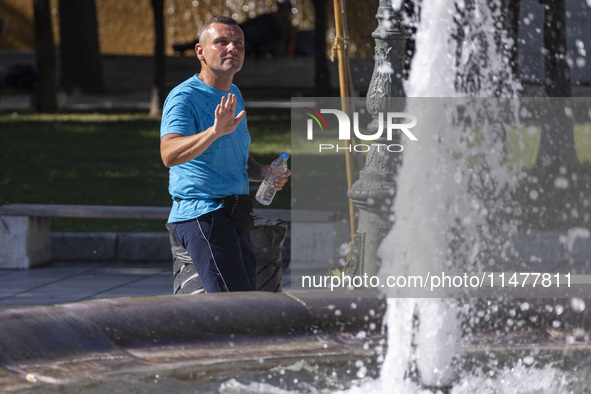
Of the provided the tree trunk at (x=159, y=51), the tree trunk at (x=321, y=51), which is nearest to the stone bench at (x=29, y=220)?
the tree trunk at (x=321, y=51)

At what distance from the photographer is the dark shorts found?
4250 mm

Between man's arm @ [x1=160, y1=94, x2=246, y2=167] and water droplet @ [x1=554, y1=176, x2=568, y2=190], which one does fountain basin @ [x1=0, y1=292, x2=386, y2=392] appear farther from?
water droplet @ [x1=554, y1=176, x2=568, y2=190]

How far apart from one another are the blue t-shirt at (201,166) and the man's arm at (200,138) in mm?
184

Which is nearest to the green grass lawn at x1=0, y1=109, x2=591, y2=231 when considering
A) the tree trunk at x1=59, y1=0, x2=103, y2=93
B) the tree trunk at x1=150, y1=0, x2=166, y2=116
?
the tree trunk at x1=150, y1=0, x2=166, y2=116

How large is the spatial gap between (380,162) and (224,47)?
1471 mm

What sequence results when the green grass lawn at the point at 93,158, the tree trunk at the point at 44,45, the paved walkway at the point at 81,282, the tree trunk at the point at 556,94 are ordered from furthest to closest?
the tree trunk at the point at 44,45 → the tree trunk at the point at 556,94 → the green grass lawn at the point at 93,158 → the paved walkway at the point at 81,282

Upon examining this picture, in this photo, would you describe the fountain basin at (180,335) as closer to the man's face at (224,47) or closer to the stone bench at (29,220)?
the man's face at (224,47)

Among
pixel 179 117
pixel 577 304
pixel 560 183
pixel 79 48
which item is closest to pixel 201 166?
pixel 179 117

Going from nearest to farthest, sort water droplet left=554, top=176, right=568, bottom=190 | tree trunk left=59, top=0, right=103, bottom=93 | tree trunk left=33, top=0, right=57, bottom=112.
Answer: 1. water droplet left=554, top=176, right=568, bottom=190
2. tree trunk left=33, top=0, right=57, bottom=112
3. tree trunk left=59, top=0, right=103, bottom=93

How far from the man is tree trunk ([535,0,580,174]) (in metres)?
6.79

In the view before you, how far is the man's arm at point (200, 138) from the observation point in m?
3.90

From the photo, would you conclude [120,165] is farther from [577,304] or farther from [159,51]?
[577,304]

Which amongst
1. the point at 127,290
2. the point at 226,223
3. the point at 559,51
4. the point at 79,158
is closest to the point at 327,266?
the point at 127,290

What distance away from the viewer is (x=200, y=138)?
3.94 m
